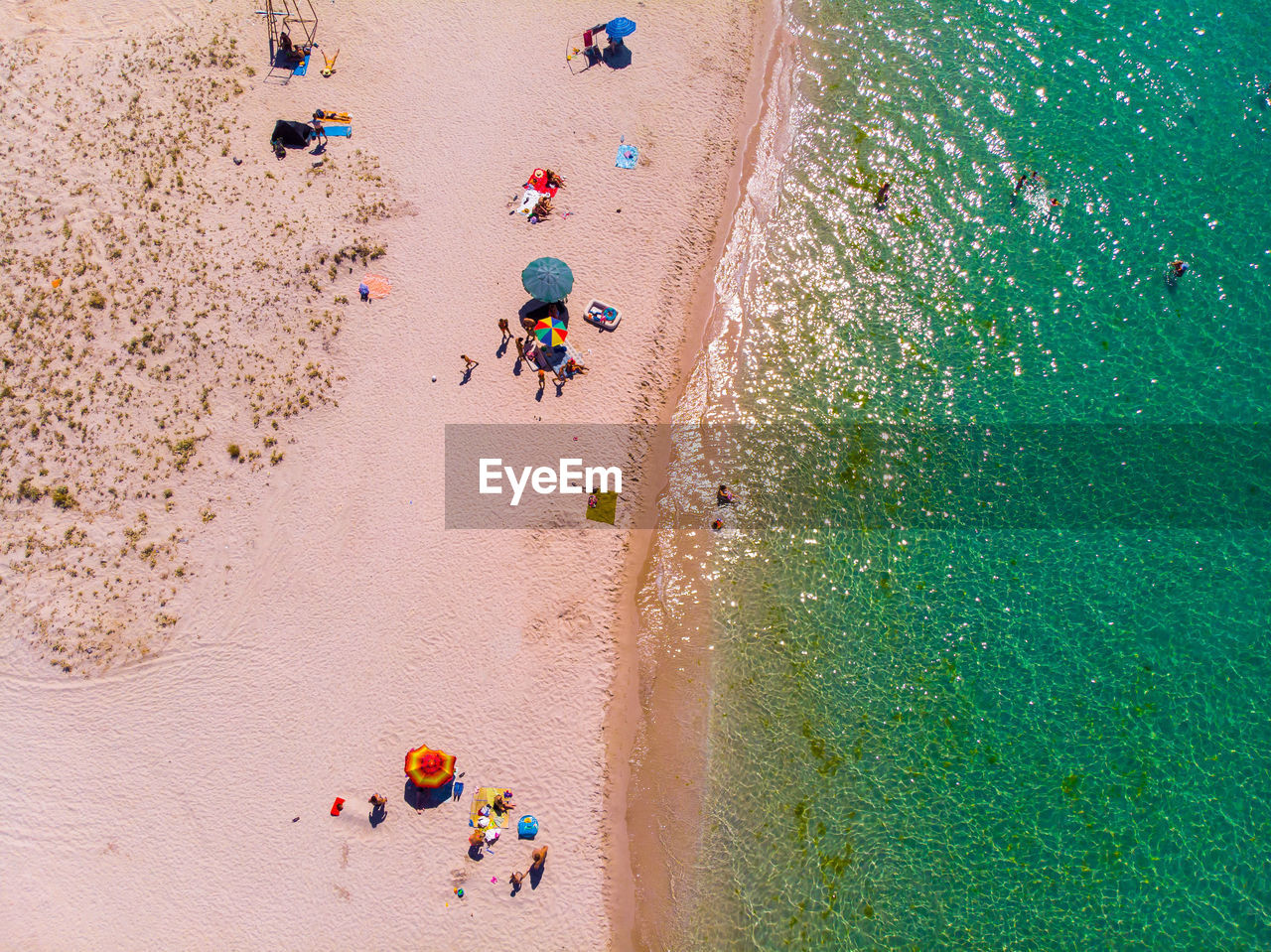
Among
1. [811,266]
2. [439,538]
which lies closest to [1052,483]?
[811,266]

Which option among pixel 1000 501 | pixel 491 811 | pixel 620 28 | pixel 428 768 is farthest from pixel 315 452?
pixel 1000 501

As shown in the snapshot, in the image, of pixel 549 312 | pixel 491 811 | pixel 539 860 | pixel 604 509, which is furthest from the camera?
pixel 549 312

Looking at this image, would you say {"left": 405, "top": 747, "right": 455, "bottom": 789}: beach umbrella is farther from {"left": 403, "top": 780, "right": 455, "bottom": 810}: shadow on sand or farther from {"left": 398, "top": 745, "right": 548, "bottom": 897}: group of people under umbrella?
{"left": 403, "top": 780, "right": 455, "bottom": 810}: shadow on sand

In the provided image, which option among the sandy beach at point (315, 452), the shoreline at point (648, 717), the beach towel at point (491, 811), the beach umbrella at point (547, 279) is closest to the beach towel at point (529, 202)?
the sandy beach at point (315, 452)

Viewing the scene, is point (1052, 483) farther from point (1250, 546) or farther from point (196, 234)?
point (196, 234)

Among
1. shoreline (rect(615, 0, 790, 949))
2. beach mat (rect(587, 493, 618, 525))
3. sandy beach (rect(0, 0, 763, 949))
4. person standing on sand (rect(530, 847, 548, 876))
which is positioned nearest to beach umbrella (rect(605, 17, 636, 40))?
sandy beach (rect(0, 0, 763, 949))

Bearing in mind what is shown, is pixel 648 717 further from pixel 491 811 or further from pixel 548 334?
pixel 548 334
